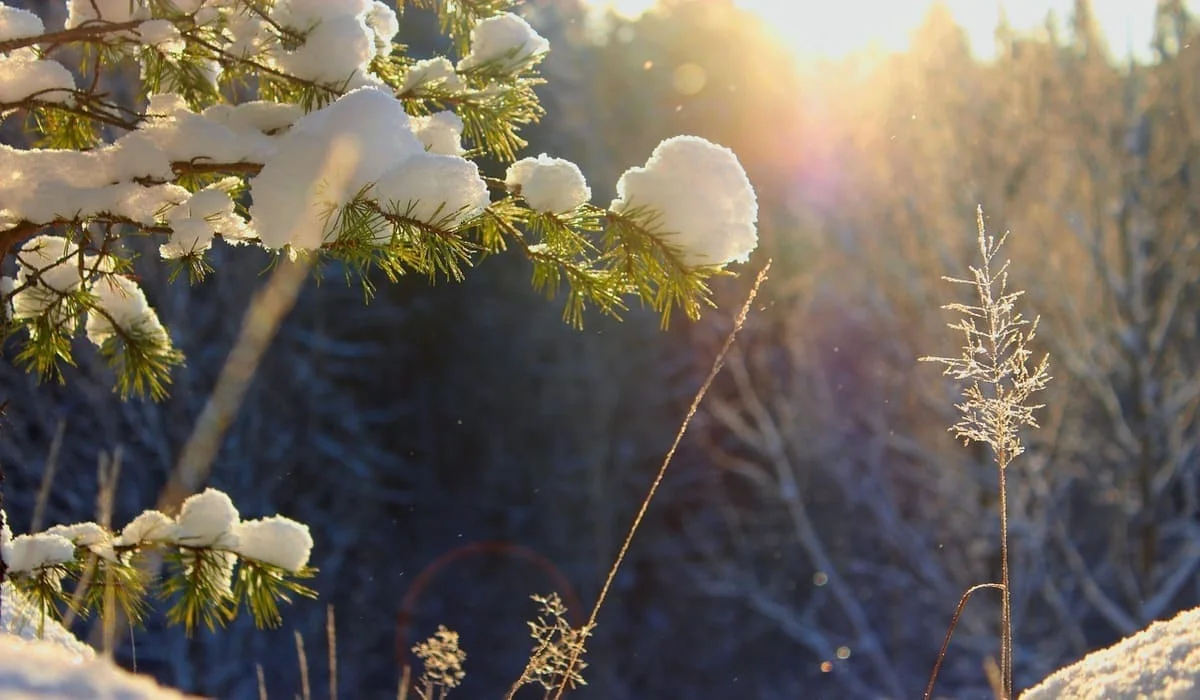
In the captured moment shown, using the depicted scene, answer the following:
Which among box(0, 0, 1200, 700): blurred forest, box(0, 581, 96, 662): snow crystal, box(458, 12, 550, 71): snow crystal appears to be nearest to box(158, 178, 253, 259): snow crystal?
box(458, 12, 550, 71): snow crystal

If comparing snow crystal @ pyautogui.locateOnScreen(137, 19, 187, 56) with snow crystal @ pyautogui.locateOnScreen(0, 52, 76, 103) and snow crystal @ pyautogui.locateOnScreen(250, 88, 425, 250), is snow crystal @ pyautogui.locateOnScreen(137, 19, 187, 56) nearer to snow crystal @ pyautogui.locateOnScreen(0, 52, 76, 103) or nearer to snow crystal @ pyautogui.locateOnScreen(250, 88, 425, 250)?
snow crystal @ pyautogui.locateOnScreen(0, 52, 76, 103)

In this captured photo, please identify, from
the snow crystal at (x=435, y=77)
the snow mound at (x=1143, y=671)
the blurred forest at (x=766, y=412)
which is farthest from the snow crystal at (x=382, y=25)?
the blurred forest at (x=766, y=412)

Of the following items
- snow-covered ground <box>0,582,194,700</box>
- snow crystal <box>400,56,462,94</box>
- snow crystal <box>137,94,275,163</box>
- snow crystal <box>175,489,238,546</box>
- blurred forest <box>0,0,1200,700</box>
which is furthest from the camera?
blurred forest <box>0,0,1200,700</box>

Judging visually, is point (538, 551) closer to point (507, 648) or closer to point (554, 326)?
point (507, 648)

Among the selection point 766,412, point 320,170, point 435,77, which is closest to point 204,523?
point 320,170

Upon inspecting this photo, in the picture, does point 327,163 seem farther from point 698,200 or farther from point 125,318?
point 125,318

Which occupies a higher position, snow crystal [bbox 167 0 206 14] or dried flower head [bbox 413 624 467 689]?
snow crystal [bbox 167 0 206 14]
